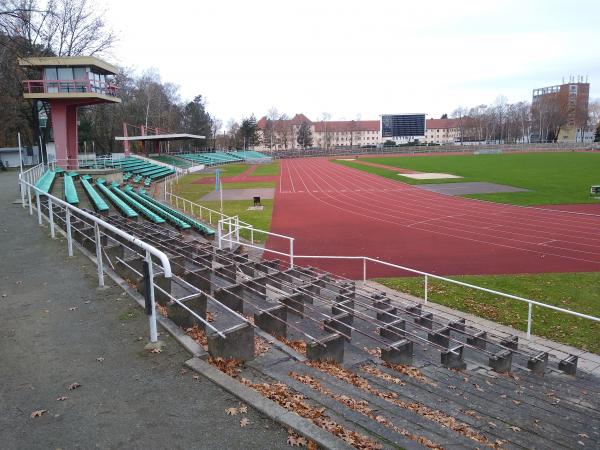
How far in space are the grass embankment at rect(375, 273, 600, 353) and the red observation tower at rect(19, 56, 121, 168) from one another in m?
25.3

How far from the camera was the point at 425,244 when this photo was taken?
19.4 m

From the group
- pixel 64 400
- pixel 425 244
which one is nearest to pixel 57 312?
pixel 64 400

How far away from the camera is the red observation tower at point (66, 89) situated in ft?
98.8

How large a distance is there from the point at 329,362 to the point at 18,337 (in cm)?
380

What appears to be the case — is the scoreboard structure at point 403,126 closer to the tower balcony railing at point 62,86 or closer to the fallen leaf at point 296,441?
the tower balcony railing at point 62,86

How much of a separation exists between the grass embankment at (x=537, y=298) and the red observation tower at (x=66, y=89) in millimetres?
25330

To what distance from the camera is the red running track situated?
1636cm

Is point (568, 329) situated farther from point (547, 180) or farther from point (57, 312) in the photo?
point (547, 180)

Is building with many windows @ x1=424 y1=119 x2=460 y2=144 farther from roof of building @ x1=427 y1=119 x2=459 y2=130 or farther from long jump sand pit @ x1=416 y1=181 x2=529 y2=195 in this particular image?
long jump sand pit @ x1=416 y1=181 x2=529 y2=195

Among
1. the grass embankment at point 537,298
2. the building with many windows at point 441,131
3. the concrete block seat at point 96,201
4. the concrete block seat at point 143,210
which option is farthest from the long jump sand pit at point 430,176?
the building with many windows at point 441,131

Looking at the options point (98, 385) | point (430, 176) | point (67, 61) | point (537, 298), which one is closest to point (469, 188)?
point (430, 176)

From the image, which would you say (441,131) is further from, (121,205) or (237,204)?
(121,205)

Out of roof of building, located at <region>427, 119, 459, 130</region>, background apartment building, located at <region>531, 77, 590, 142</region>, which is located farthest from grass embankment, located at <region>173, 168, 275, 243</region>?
roof of building, located at <region>427, 119, 459, 130</region>

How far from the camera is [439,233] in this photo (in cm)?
2148
